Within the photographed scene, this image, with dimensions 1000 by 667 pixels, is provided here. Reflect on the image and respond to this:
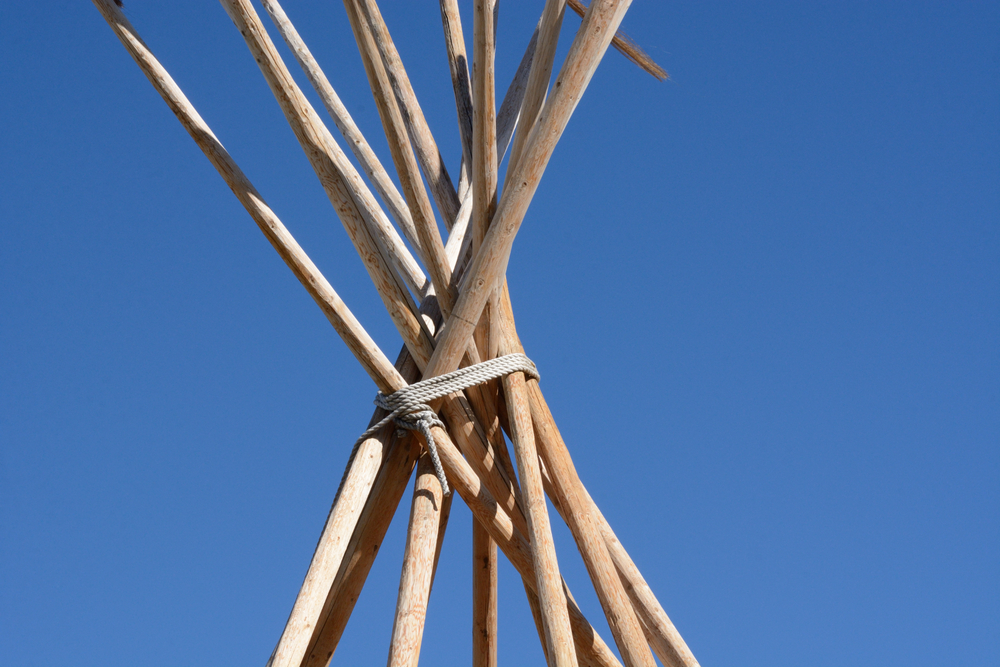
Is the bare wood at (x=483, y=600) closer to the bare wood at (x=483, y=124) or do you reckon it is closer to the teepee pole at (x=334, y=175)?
the teepee pole at (x=334, y=175)

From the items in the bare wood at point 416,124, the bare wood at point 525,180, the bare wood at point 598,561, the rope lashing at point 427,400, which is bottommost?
the bare wood at point 598,561

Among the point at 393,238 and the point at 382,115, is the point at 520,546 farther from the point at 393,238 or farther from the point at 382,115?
the point at 382,115

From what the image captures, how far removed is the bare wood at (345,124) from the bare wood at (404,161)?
22 cm

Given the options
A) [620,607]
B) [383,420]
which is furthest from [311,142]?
[620,607]

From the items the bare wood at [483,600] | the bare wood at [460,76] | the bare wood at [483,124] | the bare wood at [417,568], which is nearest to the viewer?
the bare wood at [417,568]

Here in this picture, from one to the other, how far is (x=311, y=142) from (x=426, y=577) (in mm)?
1441

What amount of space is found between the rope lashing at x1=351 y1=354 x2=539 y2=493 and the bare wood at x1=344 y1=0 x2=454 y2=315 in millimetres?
238

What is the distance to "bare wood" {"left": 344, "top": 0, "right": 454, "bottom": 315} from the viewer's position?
3.09 meters

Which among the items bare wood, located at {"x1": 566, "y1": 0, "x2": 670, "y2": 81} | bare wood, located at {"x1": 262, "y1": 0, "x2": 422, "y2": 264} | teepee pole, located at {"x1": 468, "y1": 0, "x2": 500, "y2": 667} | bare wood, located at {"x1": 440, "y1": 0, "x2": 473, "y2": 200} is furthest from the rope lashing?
bare wood, located at {"x1": 566, "y1": 0, "x2": 670, "y2": 81}

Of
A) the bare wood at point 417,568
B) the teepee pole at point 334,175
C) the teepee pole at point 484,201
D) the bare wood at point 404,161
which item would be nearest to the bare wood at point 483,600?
the teepee pole at point 484,201

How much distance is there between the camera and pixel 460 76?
3703 millimetres

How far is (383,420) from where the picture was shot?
3189 mm

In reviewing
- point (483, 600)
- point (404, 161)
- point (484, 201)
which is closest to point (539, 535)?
point (483, 600)

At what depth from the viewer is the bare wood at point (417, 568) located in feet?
9.34
